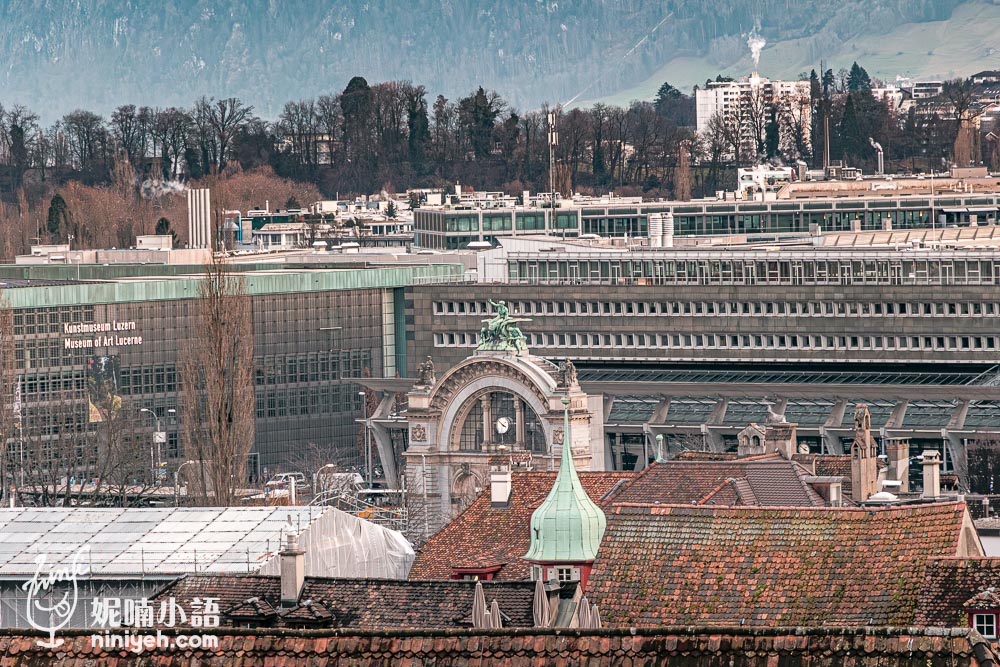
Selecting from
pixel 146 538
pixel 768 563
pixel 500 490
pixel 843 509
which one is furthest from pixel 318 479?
pixel 768 563

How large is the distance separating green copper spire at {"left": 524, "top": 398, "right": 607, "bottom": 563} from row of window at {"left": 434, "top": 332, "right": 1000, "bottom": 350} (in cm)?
11521

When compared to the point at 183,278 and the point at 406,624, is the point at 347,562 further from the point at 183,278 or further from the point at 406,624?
the point at 183,278

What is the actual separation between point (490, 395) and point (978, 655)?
277 ft

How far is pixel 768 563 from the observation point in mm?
60594

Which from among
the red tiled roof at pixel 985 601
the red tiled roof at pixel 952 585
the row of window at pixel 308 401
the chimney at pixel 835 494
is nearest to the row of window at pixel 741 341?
the row of window at pixel 308 401

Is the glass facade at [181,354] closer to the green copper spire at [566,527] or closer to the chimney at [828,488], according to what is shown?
the chimney at [828,488]

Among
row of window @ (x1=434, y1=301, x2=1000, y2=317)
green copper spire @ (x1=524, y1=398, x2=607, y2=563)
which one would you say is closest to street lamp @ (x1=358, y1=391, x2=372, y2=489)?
row of window @ (x1=434, y1=301, x2=1000, y2=317)

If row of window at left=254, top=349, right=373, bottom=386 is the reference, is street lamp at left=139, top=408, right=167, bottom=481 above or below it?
below

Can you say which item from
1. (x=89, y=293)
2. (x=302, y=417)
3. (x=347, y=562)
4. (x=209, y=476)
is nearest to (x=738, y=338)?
(x=302, y=417)

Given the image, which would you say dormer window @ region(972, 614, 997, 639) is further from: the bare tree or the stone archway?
the stone archway

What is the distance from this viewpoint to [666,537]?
205 feet

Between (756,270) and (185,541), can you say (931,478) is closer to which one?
(185,541)

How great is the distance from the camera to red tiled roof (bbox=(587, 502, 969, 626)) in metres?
58.4

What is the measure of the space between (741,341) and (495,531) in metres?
104
